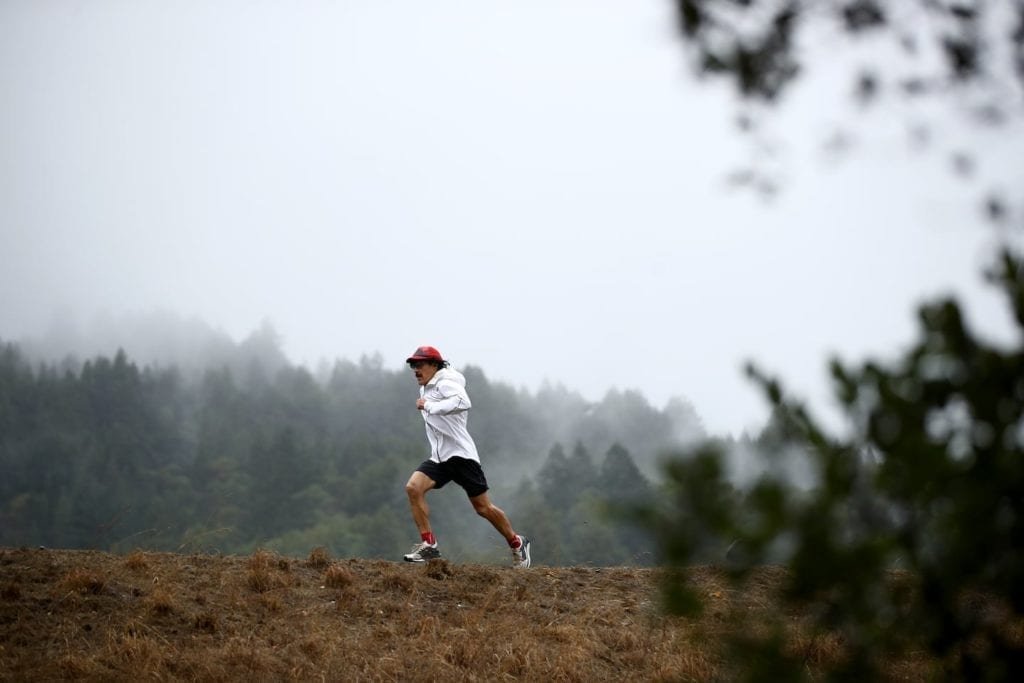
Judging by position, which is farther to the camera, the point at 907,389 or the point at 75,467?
the point at 75,467

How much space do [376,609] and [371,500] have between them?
91877 millimetres

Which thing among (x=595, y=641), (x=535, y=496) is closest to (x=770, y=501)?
(x=595, y=641)

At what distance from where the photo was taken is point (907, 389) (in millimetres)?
2244

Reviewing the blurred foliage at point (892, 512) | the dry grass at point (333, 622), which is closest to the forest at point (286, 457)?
the dry grass at point (333, 622)

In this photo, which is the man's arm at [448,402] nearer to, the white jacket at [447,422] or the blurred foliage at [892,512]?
the white jacket at [447,422]

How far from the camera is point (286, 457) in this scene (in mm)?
101438

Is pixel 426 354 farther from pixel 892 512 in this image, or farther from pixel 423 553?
pixel 892 512

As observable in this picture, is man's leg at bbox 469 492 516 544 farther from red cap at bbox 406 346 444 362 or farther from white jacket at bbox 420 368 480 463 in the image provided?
red cap at bbox 406 346 444 362

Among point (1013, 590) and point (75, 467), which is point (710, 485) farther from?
point (75, 467)

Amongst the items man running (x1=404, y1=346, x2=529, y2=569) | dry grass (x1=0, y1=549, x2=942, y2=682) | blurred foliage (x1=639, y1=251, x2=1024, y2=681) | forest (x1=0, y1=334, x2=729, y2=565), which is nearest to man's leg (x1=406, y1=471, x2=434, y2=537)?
man running (x1=404, y1=346, x2=529, y2=569)

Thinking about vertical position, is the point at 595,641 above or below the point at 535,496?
below

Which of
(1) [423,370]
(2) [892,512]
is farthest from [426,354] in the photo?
(2) [892,512]

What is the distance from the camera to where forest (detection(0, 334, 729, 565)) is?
81.9m

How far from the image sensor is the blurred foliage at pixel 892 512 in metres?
1.89
